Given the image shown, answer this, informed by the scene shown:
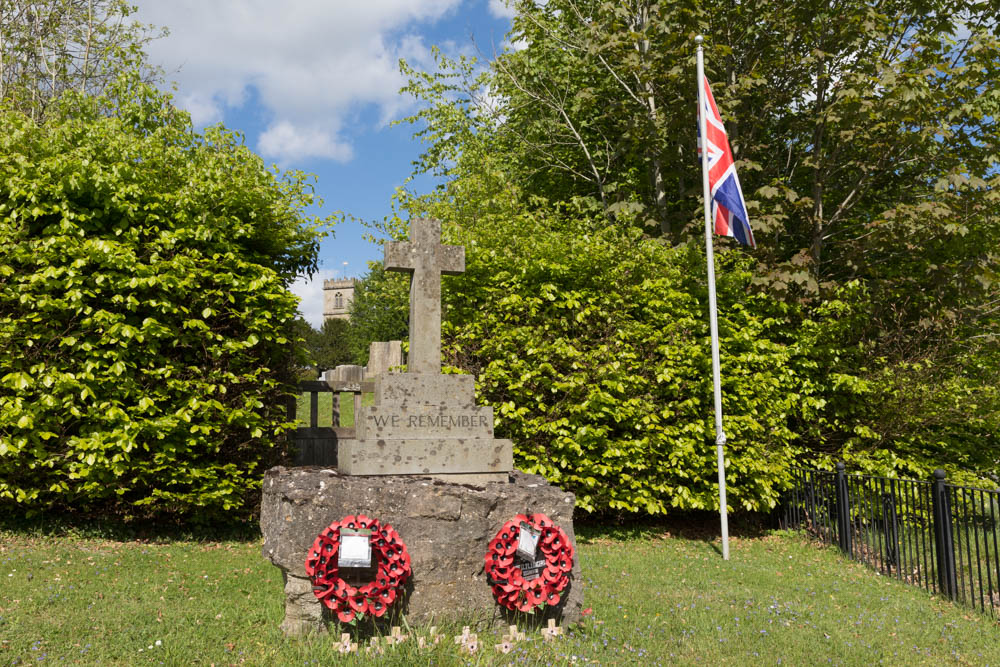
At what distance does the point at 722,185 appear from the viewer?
8820 mm

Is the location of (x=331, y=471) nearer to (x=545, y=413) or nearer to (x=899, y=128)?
(x=545, y=413)

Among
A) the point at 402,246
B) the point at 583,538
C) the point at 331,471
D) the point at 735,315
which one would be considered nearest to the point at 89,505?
the point at 331,471

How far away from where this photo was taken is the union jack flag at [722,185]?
28.9 ft

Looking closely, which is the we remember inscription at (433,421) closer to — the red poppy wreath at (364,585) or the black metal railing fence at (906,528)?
the red poppy wreath at (364,585)

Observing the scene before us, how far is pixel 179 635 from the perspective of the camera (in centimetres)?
480

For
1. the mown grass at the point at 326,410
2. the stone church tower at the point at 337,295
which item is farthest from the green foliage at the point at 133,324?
the stone church tower at the point at 337,295

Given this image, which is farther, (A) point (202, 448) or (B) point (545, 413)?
(B) point (545, 413)

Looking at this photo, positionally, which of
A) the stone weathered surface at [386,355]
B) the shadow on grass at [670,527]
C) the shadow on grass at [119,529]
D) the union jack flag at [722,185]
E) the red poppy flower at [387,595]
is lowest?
the shadow on grass at [670,527]

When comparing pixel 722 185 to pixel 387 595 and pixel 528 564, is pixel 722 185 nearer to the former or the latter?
pixel 528 564

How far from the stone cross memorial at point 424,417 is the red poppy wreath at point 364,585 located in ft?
2.63

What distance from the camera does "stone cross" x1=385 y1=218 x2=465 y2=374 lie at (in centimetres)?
601

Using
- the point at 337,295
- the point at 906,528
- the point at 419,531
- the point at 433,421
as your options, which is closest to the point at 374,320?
the point at 906,528

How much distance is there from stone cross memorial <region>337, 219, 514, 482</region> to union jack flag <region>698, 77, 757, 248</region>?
176 inches

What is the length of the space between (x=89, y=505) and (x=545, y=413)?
230 inches
